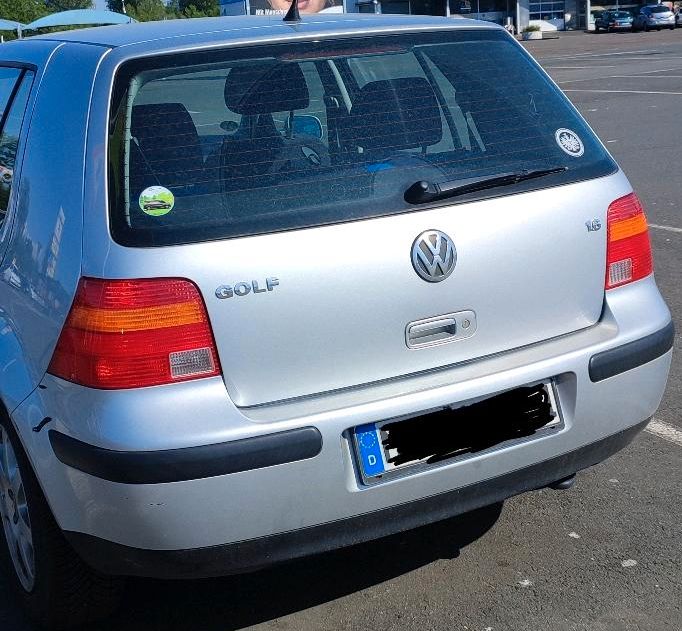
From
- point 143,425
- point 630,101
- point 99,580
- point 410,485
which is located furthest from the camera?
point 630,101

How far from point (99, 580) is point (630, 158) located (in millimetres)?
9911

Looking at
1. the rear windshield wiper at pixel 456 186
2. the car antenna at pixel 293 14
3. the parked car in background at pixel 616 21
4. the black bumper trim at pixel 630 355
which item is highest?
the car antenna at pixel 293 14

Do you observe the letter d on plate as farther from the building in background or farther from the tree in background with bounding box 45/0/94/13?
the tree in background with bounding box 45/0/94/13

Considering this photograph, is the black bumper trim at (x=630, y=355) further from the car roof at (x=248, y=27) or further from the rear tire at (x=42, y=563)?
the rear tire at (x=42, y=563)

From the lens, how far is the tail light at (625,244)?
3246 mm

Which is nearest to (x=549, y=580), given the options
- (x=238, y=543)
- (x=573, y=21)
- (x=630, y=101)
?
(x=238, y=543)

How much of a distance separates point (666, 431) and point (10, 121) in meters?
2.83

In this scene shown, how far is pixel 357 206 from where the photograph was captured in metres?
2.86

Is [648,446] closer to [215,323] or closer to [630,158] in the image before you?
[215,323]

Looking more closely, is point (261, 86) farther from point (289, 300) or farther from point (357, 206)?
point (289, 300)

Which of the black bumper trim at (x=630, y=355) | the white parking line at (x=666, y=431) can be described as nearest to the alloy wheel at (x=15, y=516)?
the black bumper trim at (x=630, y=355)

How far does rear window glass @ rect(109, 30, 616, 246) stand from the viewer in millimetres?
2795

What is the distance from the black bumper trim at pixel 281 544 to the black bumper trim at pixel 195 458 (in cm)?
21

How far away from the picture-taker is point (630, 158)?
11.9 m
